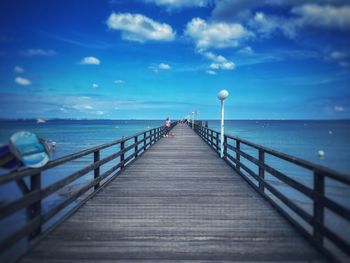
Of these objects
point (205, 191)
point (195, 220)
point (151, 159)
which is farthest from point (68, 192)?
point (195, 220)

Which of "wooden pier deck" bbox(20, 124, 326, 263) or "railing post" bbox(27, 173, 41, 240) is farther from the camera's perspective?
"railing post" bbox(27, 173, 41, 240)

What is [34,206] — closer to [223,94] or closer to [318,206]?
[318,206]

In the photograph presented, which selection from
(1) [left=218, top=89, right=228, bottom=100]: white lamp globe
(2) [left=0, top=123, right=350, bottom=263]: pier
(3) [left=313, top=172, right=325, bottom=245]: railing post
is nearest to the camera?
(2) [left=0, top=123, right=350, bottom=263]: pier

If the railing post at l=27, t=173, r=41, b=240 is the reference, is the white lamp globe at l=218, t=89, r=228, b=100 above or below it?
above

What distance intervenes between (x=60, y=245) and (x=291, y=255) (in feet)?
9.02

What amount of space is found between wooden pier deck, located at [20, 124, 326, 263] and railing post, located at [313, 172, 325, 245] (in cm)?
18

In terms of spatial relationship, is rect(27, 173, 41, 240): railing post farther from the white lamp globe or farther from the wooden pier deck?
the white lamp globe

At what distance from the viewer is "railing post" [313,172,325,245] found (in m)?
3.65

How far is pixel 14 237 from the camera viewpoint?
10.5 ft

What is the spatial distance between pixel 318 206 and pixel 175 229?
1.90m

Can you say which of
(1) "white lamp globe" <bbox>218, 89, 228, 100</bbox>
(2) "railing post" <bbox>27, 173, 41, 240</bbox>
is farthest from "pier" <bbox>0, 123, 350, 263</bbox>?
(1) "white lamp globe" <bbox>218, 89, 228, 100</bbox>

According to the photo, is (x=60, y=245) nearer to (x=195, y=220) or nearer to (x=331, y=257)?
(x=195, y=220)

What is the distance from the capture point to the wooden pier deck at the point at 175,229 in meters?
3.55

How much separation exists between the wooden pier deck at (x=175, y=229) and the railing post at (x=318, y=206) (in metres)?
0.18
